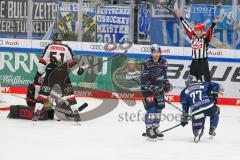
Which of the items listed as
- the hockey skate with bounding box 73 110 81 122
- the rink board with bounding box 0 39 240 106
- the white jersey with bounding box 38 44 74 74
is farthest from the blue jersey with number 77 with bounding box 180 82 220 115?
the rink board with bounding box 0 39 240 106

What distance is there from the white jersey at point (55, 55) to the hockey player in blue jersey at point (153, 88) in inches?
89.3

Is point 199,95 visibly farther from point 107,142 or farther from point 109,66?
point 109,66

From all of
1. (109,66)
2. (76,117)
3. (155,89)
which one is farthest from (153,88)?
(109,66)

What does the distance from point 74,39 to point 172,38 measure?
254 centimetres

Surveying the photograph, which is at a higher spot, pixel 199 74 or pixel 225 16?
pixel 225 16

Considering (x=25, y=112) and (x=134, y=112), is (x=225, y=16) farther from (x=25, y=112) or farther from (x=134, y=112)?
(x=25, y=112)

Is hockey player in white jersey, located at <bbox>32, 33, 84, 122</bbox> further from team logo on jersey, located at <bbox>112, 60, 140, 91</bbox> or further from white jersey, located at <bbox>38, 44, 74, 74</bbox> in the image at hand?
team logo on jersey, located at <bbox>112, 60, 140, 91</bbox>

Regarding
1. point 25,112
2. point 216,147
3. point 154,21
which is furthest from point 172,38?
point 216,147

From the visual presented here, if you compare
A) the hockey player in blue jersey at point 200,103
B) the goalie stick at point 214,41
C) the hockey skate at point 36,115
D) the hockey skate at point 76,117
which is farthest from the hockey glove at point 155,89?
the goalie stick at point 214,41

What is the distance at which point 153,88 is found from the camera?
11023 mm

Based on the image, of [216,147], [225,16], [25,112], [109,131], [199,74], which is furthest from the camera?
[225,16]

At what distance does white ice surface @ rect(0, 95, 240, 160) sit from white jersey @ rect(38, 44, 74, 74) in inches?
47.3

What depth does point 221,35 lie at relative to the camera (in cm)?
1681

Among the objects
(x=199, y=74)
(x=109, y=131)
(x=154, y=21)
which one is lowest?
(x=109, y=131)
